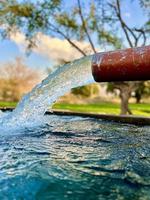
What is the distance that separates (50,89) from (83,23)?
824 centimetres

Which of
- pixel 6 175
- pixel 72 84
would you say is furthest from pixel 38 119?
pixel 6 175

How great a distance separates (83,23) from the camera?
42.2ft

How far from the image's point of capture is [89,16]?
43.4 ft

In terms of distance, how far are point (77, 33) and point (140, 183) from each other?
1146 cm

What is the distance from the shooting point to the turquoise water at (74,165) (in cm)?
230

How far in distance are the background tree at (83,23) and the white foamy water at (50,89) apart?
24.5 ft

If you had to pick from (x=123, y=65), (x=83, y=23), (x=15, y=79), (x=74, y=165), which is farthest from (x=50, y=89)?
(x=15, y=79)

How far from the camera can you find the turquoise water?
2305mm

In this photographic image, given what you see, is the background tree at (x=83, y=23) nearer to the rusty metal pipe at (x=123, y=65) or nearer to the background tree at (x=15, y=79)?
the rusty metal pipe at (x=123, y=65)

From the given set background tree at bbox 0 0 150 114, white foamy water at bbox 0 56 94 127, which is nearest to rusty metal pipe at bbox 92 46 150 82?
white foamy water at bbox 0 56 94 127

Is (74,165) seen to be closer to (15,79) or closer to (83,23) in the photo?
(83,23)

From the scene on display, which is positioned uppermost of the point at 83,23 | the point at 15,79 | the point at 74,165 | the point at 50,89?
the point at 83,23

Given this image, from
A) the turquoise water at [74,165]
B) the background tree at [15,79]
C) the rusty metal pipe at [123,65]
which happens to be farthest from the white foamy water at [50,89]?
the background tree at [15,79]

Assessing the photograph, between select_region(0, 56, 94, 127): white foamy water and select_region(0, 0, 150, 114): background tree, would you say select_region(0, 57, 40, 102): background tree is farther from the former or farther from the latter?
select_region(0, 56, 94, 127): white foamy water
